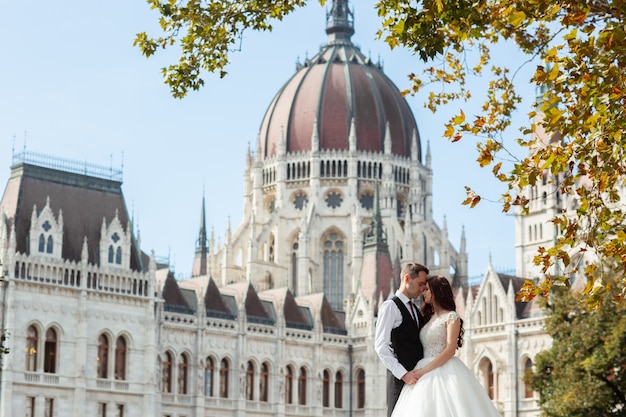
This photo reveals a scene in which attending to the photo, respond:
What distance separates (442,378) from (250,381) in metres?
58.5

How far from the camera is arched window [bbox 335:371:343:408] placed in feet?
254

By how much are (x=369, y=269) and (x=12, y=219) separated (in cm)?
2650

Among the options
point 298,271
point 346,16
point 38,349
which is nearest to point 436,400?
point 38,349

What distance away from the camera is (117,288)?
215 feet

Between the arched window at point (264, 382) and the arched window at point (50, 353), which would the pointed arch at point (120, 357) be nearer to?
the arched window at point (50, 353)

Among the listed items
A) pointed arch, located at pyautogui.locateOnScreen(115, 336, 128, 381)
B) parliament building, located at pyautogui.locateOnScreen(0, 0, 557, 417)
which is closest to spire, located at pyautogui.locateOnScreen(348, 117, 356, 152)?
parliament building, located at pyautogui.locateOnScreen(0, 0, 557, 417)

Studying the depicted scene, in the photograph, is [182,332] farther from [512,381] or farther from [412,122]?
[412,122]

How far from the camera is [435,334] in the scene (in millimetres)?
15406

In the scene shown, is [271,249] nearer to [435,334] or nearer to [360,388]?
[360,388]

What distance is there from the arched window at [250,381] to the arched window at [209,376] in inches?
94.2

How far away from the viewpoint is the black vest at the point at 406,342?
15.8 metres

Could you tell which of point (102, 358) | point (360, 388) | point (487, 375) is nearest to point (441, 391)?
point (102, 358)

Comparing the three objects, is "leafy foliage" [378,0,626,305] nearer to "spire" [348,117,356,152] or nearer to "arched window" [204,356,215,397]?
"arched window" [204,356,215,397]

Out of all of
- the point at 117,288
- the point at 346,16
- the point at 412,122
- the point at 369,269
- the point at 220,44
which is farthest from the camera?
the point at 346,16
